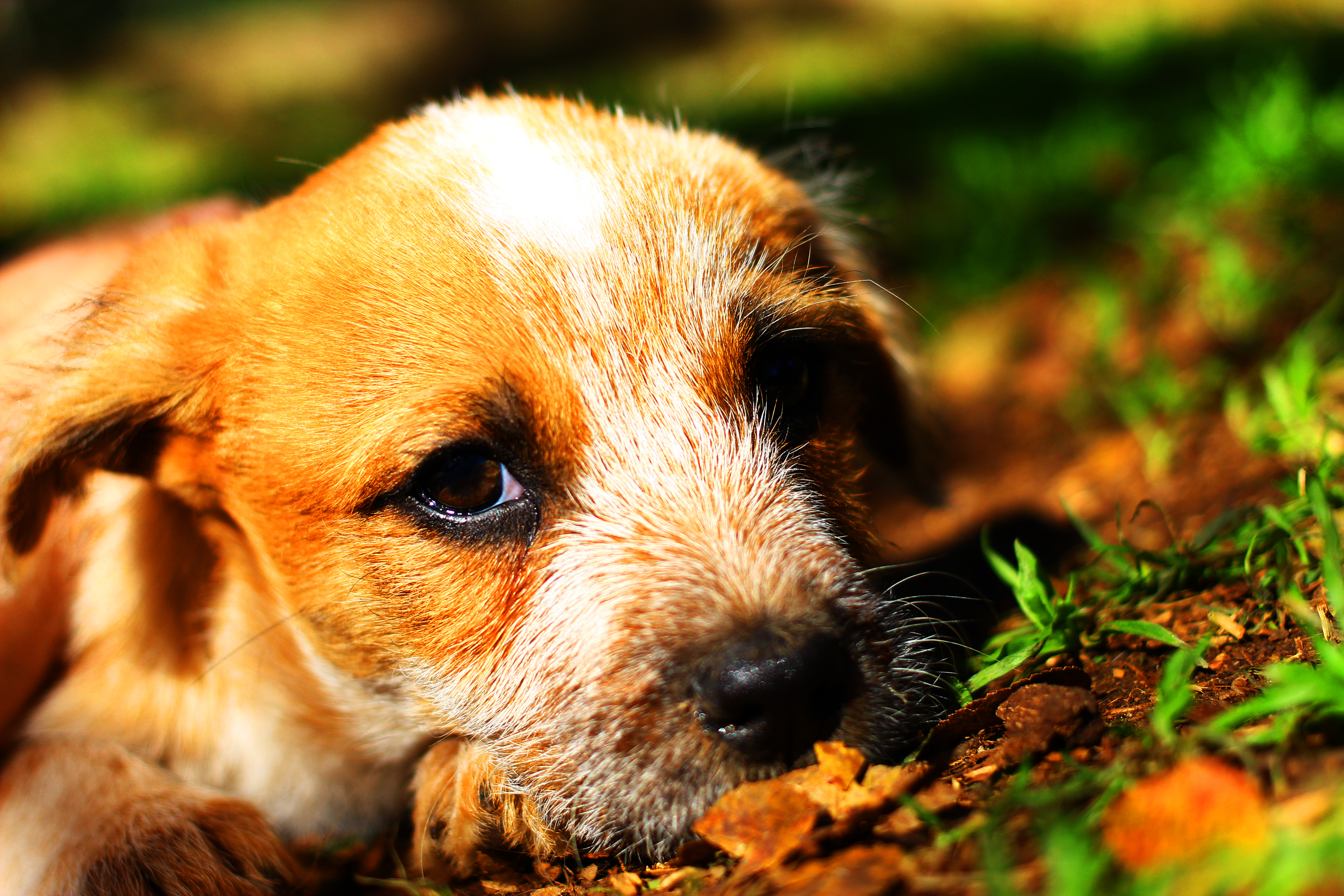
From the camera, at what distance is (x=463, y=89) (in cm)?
1354

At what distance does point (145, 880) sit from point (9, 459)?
43.3 inches

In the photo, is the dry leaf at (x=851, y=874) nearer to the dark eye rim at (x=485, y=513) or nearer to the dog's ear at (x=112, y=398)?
the dark eye rim at (x=485, y=513)

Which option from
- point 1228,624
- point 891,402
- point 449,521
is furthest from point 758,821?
point 891,402

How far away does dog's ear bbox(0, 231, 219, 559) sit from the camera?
252 cm

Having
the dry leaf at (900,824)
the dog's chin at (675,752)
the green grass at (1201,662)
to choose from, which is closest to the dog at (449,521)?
the dog's chin at (675,752)

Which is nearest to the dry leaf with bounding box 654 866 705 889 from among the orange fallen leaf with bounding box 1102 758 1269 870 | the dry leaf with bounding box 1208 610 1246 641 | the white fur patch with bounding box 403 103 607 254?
the orange fallen leaf with bounding box 1102 758 1269 870

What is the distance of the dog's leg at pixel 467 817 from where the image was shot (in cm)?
233

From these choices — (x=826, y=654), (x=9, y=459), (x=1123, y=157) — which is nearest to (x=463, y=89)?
(x=1123, y=157)

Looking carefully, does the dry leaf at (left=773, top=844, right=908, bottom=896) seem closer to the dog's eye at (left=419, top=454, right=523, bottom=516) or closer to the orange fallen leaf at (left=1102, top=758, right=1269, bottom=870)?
the orange fallen leaf at (left=1102, top=758, right=1269, bottom=870)

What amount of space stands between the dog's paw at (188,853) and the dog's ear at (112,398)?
2.56 ft

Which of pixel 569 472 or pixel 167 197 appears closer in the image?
pixel 569 472

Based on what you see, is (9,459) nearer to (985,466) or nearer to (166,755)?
(166,755)

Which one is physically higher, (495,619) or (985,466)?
(495,619)

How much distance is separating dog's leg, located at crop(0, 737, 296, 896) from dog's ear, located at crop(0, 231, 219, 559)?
66cm
